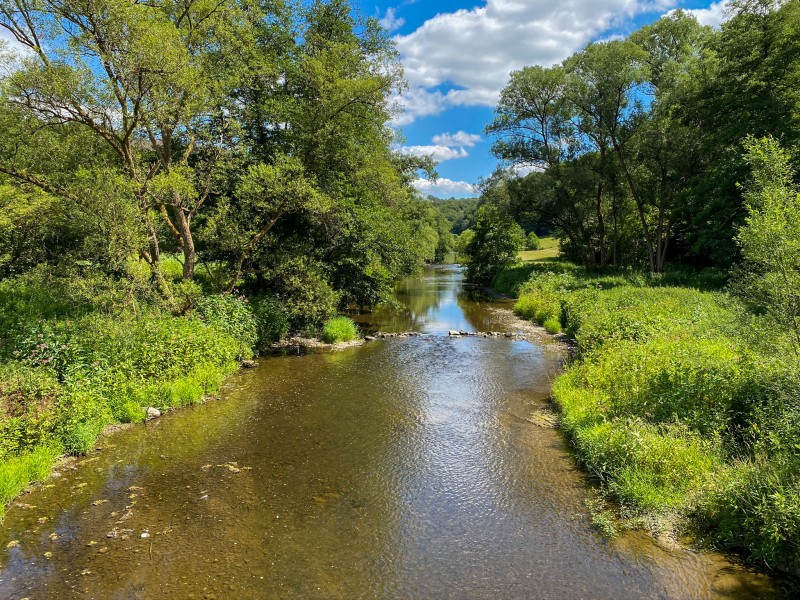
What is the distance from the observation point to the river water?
6.09 m

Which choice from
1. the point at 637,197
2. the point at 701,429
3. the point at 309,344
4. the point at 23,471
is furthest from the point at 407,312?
the point at 23,471

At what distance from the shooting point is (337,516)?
7.70 metres

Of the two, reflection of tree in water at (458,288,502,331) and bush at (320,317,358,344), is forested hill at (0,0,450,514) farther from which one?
reflection of tree in water at (458,288,502,331)

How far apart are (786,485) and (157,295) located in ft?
53.3

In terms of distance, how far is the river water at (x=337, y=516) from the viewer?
609 cm

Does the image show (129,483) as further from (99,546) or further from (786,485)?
(786,485)

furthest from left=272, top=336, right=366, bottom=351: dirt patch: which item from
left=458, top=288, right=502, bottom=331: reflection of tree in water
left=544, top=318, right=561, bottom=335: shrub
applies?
left=544, top=318, right=561, bottom=335: shrub

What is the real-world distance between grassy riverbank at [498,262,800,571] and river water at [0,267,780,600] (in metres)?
0.61

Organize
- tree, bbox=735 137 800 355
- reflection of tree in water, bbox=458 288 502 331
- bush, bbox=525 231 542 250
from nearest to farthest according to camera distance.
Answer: tree, bbox=735 137 800 355
reflection of tree in water, bbox=458 288 502 331
bush, bbox=525 231 542 250

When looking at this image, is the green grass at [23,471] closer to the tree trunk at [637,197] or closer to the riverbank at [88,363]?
the riverbank at [88,363]

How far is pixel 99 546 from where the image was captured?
22.1 feet

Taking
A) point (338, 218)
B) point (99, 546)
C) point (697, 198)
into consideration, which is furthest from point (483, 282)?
point (99, 546)

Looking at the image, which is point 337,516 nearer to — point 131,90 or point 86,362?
point 86,362

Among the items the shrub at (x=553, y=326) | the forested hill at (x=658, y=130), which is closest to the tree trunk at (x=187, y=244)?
the shrub at (x=553, y=326)
